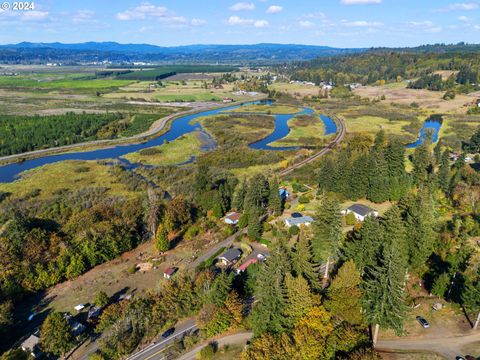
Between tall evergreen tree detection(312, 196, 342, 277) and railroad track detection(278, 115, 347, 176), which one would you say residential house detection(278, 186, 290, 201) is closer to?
railroad track detection(278, 115, 347, 176)

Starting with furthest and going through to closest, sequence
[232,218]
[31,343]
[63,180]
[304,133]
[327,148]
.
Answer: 1. [304,133]
2. [327,148]
3. [63,180]
4. [232,218]
5. [31,343]

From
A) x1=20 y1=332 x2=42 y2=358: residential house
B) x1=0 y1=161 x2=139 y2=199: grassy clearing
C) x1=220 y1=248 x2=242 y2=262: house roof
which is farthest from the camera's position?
x1=0 y1=161 x2=139 y2=199: grassy clearing

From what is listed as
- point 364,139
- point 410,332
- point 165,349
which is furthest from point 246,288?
point 364,139

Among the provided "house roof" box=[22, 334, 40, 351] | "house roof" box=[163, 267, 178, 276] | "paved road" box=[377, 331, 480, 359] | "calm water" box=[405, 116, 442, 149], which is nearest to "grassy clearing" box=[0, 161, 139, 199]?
"house roof" box=[163, 267, 178, 276]

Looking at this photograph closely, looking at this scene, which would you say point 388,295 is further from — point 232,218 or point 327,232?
point 232,218

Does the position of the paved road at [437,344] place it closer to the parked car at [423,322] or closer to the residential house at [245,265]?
the parked car at [423,322]

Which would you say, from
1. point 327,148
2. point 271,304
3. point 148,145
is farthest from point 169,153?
point 271,304
